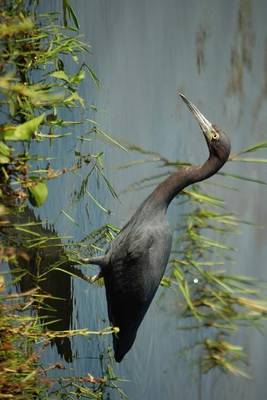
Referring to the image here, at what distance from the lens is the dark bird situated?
1.12 metres

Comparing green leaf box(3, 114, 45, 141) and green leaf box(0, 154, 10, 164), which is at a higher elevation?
green leaf box(3, 114, 45, 141)

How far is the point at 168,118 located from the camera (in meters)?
1.37

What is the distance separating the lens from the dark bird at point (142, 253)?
1.12 meters

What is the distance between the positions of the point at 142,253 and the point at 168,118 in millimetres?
319

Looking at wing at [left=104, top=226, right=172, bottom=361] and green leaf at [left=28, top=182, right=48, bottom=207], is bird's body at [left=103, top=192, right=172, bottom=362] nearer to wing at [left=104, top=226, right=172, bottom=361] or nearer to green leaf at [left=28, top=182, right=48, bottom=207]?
wing at [left=104, top=226, right=172, bottom=361]

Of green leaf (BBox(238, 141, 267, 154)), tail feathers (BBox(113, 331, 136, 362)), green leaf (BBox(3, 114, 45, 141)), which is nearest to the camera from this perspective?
green leaf (BBox(3, 114, 45, 141))

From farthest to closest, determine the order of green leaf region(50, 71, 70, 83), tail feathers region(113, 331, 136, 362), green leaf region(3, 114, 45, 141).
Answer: tail feathers region(113, 331, 136, 362)
green leaf region(50, 71, 70, 83)
green leaf region(3, 114, 45, 141)

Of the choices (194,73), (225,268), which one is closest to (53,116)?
(194,73)

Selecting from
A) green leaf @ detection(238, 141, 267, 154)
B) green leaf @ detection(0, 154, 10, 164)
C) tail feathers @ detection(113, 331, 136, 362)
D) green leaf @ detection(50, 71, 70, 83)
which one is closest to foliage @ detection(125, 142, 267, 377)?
green leaf @ detection(238, 141, 267, 154)

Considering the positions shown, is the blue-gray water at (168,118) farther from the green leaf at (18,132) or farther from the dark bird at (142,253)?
the green leaf at (18,132)

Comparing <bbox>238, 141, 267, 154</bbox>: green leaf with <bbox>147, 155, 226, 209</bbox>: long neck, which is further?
<bbox>238, 141, 267, 154</bbox>: green leaf

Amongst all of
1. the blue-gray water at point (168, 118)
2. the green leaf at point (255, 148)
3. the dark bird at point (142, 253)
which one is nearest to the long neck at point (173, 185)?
the dark bird at point (142, 253)

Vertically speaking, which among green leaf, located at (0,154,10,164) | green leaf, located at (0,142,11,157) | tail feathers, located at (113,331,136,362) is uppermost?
green leaf, located at (0,142,11,157)

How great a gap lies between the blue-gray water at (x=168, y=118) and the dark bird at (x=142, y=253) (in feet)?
0.24
